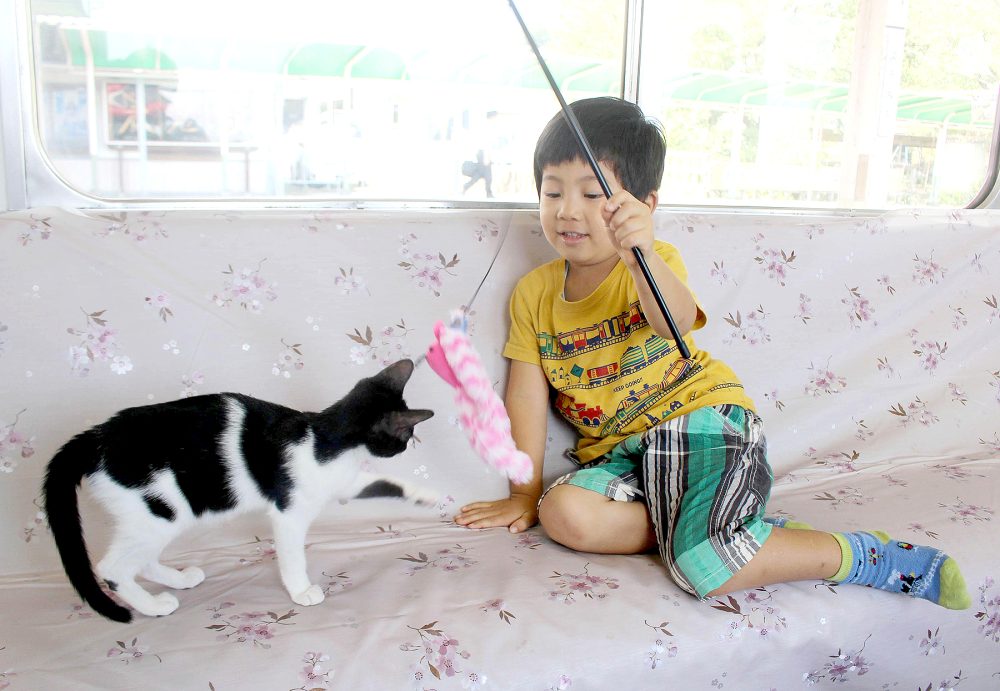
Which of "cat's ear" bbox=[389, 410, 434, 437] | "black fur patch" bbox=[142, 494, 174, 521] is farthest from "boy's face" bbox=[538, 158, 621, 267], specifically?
"black fur patch" bbox=[142, 494, 174, 521]

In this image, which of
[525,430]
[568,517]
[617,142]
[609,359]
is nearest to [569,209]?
[617,142]

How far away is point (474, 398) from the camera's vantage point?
93 centimetres

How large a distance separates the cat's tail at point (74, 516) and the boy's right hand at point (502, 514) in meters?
0.53

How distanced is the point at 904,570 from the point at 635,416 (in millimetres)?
436

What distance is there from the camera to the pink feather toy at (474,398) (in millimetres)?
916

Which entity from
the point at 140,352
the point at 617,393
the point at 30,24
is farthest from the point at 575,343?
the point at 30,24

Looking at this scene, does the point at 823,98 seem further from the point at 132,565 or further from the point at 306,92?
the point at 132,565

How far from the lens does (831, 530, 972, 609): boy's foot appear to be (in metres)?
1.08

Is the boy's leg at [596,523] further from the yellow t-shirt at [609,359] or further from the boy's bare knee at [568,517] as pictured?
the yellow t-shirt at [609,359]

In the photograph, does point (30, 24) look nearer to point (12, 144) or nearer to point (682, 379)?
point (12, 144)

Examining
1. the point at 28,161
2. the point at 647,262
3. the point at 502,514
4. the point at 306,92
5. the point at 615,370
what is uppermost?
the point at 306,92

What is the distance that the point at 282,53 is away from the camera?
160 centimetres

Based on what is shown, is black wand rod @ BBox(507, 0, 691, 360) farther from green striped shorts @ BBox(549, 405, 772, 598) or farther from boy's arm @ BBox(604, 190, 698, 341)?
green striped shorts @ BBox(549, 405, 772, 598)

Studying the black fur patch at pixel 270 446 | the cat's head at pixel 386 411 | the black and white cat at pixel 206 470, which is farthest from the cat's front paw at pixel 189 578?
the cat's head at pixel 386 411
